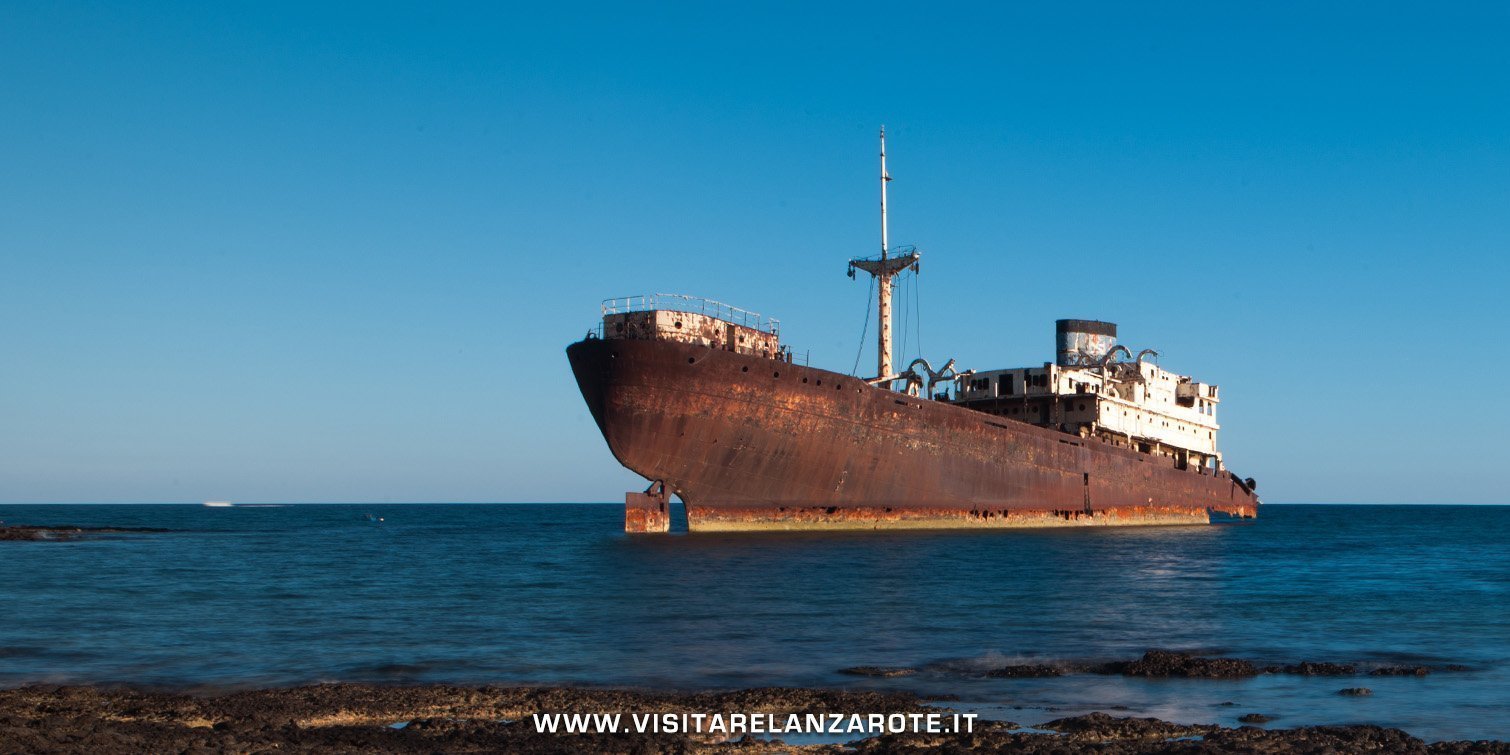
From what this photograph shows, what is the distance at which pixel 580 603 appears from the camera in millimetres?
18469

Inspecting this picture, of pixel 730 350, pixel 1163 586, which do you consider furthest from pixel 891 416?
pixel 1163 586

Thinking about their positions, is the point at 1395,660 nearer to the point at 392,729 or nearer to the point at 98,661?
the point at 392,729

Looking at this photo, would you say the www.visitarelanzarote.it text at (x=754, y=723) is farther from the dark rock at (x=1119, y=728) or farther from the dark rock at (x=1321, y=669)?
the dark rock at (x=1321, y=669)

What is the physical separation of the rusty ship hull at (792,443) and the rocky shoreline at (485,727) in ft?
65.4

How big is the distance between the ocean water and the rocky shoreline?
2.39ft

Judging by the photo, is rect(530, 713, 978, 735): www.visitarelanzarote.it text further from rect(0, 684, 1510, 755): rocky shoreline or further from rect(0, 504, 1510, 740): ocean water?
rect(0, 504, 1510, 740): ocean water

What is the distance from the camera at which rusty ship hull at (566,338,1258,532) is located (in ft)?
100

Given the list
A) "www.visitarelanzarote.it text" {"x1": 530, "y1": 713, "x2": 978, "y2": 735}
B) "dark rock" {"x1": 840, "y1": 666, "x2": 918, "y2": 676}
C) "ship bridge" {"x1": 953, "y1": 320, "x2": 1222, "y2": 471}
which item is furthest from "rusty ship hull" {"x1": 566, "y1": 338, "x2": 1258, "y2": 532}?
"www.visitarelanzarote.it text" {"x1": 530, "y1": 713, "x2": 978, "y2": 735}

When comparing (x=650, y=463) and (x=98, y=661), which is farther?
(x=650, y=463)

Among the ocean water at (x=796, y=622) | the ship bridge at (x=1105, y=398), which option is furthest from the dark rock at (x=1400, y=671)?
the ship bridge at (x=1105, y=398)

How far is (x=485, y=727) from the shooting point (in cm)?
893

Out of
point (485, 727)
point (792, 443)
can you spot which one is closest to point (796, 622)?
point (485, 727)

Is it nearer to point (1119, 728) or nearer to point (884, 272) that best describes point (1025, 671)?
point (1119, 728)

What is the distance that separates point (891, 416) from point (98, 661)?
948 inches
